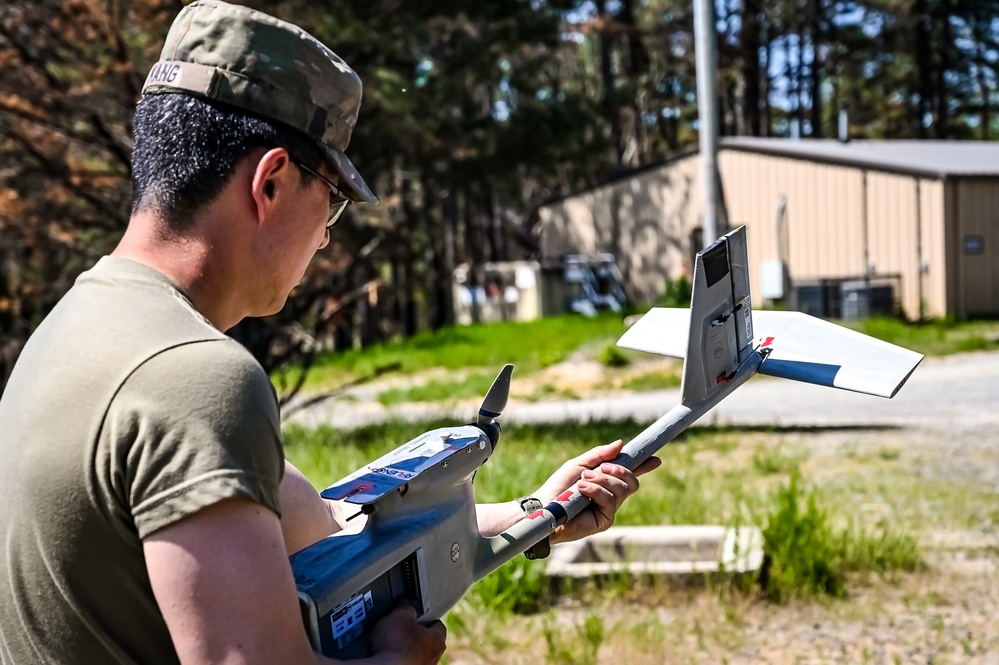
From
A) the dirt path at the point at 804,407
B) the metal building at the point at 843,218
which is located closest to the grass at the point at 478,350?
the dirt path at the point at 804,407

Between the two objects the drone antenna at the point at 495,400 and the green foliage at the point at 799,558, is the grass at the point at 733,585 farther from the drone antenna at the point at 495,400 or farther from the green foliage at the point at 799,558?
the drone antenna at the point at 495,400

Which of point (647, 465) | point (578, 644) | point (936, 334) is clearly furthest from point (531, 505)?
point (936, 334)

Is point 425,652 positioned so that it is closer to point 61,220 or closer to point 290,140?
point 290,140

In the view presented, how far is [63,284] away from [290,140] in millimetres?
7948

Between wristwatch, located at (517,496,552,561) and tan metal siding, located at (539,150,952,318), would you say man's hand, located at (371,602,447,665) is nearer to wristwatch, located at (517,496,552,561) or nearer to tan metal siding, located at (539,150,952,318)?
wristwatch, located at (517,496,552,561)

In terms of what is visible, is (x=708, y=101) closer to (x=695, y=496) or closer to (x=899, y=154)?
(x=695, y=496)

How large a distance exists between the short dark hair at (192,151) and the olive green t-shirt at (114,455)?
9 cm

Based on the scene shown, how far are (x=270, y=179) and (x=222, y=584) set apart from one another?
1.66 feet

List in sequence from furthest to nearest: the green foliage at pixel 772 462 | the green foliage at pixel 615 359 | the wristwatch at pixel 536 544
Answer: the green foliage at pixel 615 359
the green foliage at pixel 772 462
the wristwatch at pixel 536 544

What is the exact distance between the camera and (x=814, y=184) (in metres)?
20.7

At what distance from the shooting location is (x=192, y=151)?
4.42 feet

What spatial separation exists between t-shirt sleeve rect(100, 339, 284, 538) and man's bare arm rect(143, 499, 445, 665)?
0.02 m

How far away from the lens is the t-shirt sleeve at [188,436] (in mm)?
1150

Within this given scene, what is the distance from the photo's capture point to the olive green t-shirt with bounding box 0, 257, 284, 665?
1.16 meters
